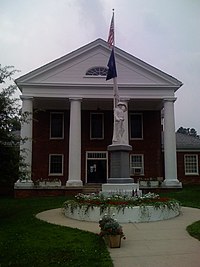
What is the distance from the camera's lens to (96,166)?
32438 millimetres

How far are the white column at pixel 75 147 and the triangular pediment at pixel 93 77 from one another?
2.14 meters

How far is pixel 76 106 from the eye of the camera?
2847 cm

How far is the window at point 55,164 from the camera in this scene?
32.4 m

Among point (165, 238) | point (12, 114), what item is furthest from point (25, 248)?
point (12, 114)

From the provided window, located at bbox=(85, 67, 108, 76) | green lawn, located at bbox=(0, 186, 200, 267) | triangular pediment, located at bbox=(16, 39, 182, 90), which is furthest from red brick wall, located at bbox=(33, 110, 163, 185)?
green lawn, located at bbox=(0, 186, 200, 267)

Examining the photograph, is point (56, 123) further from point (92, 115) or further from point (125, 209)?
point (125, 209)

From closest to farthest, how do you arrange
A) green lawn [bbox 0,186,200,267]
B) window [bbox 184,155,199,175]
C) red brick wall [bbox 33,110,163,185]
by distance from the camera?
green lawn [bbox 0,186,200,267] → red brick wall [bbox 33,110,163,185] → window [bbox 184,155,199,175]

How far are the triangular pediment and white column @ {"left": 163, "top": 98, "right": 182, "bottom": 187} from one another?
2.04 m

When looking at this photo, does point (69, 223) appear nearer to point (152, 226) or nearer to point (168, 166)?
point (152, 226)

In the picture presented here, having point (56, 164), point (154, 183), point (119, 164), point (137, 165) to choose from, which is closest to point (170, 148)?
point (154, 183)

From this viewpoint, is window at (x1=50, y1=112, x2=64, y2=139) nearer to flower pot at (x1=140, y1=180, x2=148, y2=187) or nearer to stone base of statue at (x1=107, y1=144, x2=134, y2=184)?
flower pot at (x1=140, y1=180, x2=148, y2=187)

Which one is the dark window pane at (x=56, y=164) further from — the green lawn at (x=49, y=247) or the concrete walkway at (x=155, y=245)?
the green lawn at (x=49, y=247)

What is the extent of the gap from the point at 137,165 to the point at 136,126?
384cm

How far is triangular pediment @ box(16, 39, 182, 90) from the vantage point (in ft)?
94.3
